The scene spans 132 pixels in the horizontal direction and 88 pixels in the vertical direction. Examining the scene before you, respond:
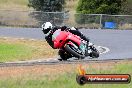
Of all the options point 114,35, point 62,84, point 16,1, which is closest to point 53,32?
point 62,84

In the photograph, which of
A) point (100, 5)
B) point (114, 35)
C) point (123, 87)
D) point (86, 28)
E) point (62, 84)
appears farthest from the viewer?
point (100, 5)

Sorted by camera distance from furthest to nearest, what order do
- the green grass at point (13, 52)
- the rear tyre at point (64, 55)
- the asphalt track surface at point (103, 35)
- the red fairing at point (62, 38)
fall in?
the asphalt track surface at point (103, 35)
the green grass at point (13, 52)
the rear tyre at point (64, 55)
the red fairing at point (62, 38)

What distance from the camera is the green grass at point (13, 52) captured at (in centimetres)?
2417

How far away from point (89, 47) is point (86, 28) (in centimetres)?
3071

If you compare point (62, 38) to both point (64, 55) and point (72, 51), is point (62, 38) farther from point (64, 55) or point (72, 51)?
point (64, 55)

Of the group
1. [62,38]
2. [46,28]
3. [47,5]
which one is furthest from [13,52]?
[47,5]

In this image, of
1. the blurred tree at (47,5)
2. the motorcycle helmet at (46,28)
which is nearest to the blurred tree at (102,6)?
the blurred tree at (47,5)

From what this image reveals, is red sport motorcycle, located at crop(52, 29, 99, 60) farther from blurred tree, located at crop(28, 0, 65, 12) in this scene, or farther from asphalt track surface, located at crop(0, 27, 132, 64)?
blurred tree, located at crop(28, 0, 65, 12)

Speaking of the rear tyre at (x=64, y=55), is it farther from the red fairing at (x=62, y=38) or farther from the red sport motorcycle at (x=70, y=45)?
the red fairing at (x=62, y=38)

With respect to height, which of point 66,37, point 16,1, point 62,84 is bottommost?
point 16,1

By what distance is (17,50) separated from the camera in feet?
91.0

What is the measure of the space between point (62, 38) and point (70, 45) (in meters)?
0.52

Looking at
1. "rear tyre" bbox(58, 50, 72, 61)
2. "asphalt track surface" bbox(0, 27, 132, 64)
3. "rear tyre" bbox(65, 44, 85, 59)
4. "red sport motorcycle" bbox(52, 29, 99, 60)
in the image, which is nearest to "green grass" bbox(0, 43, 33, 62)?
"asphalt track surface" bbox(0, 27, 132, 64)

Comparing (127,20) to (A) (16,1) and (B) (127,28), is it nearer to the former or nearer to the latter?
(B) (127,28)
